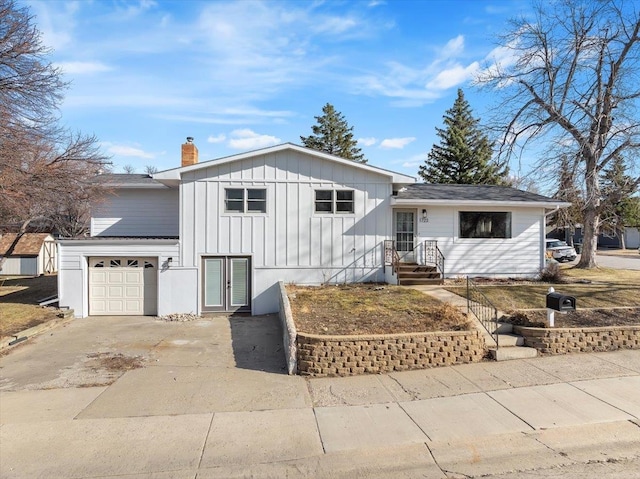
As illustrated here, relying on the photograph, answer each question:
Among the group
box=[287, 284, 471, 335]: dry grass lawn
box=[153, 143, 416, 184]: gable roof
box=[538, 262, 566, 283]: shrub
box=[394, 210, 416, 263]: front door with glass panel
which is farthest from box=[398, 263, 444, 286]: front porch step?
box=[538, 262, 566, 283]: shrub

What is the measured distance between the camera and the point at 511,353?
7406 millimetres

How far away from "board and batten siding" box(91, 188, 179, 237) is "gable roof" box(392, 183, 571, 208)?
28.5ft

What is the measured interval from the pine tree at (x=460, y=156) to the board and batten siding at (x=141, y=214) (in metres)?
29.5

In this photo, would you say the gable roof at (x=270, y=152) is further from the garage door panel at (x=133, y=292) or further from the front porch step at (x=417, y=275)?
the garage door panel at (x=133, y=292)

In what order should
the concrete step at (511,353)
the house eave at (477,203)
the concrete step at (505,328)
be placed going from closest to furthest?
the concrete step at (511,353) → the concrete step at (505,328) → the house eave at (477,203)

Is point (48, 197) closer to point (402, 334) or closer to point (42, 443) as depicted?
point (42, 443)

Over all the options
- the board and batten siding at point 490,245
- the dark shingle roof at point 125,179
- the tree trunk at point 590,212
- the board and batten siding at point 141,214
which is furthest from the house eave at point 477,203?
the dark shingle roof at point 125,179

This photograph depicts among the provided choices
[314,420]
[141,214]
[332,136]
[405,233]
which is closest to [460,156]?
[332,136]

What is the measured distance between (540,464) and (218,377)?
4.99 m

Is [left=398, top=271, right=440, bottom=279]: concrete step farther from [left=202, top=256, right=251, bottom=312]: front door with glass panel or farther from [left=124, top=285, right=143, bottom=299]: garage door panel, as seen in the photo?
[left=124, top=285, right=143, bottom=299]: garage door panel

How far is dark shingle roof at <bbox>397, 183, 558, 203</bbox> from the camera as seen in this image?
15.2 metres

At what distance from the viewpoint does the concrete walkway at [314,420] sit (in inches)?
A: 161

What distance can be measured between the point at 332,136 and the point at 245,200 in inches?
1265

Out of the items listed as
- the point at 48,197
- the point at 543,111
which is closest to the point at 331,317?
the point at 48,197
